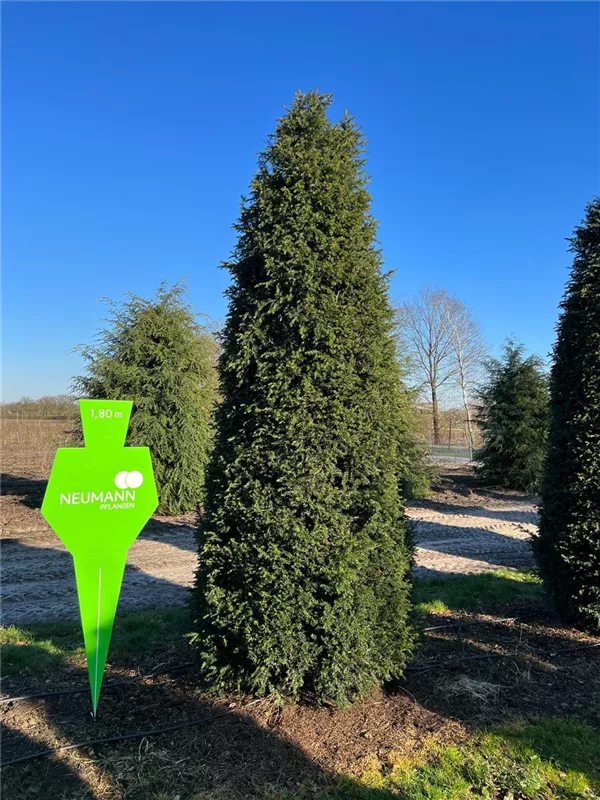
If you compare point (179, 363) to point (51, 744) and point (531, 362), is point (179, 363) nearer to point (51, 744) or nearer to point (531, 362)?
point (51, 744)

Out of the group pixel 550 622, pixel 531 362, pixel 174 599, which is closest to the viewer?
pixel 550 622

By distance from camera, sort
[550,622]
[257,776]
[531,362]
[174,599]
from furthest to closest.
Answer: [531,362] < [174,599] < [550,622] < [257,776]

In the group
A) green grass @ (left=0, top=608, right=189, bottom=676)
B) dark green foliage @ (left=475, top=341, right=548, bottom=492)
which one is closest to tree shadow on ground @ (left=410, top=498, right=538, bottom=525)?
dark green foliage @ (left=475, top=341, right=548, bottom=492)

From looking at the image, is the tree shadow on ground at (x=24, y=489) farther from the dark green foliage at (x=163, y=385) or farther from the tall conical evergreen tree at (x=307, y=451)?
the tall conical evergreen tree at (x=307, y=451)

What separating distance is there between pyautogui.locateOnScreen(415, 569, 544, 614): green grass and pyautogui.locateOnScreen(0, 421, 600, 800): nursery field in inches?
1.7

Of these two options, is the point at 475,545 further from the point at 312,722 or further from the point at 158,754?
the point at 158,754

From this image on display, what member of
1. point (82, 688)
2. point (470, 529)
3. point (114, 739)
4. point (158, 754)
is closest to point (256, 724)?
point (158, 754)

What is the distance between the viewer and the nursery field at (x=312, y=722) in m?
2.67

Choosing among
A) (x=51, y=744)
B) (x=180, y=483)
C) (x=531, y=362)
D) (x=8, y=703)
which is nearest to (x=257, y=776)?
(x=51, y=744)

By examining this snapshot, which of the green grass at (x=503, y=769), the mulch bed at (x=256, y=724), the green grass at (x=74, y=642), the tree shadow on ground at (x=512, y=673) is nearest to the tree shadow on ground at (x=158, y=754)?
the mulch bed at (x=256, y=724)

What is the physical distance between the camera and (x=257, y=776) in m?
2.70

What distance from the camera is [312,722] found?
3170 mm

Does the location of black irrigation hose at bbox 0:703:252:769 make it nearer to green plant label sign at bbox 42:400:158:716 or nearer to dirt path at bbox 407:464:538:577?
green plant label sign at bbox 42:400:158:716

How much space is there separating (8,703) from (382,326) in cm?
353
